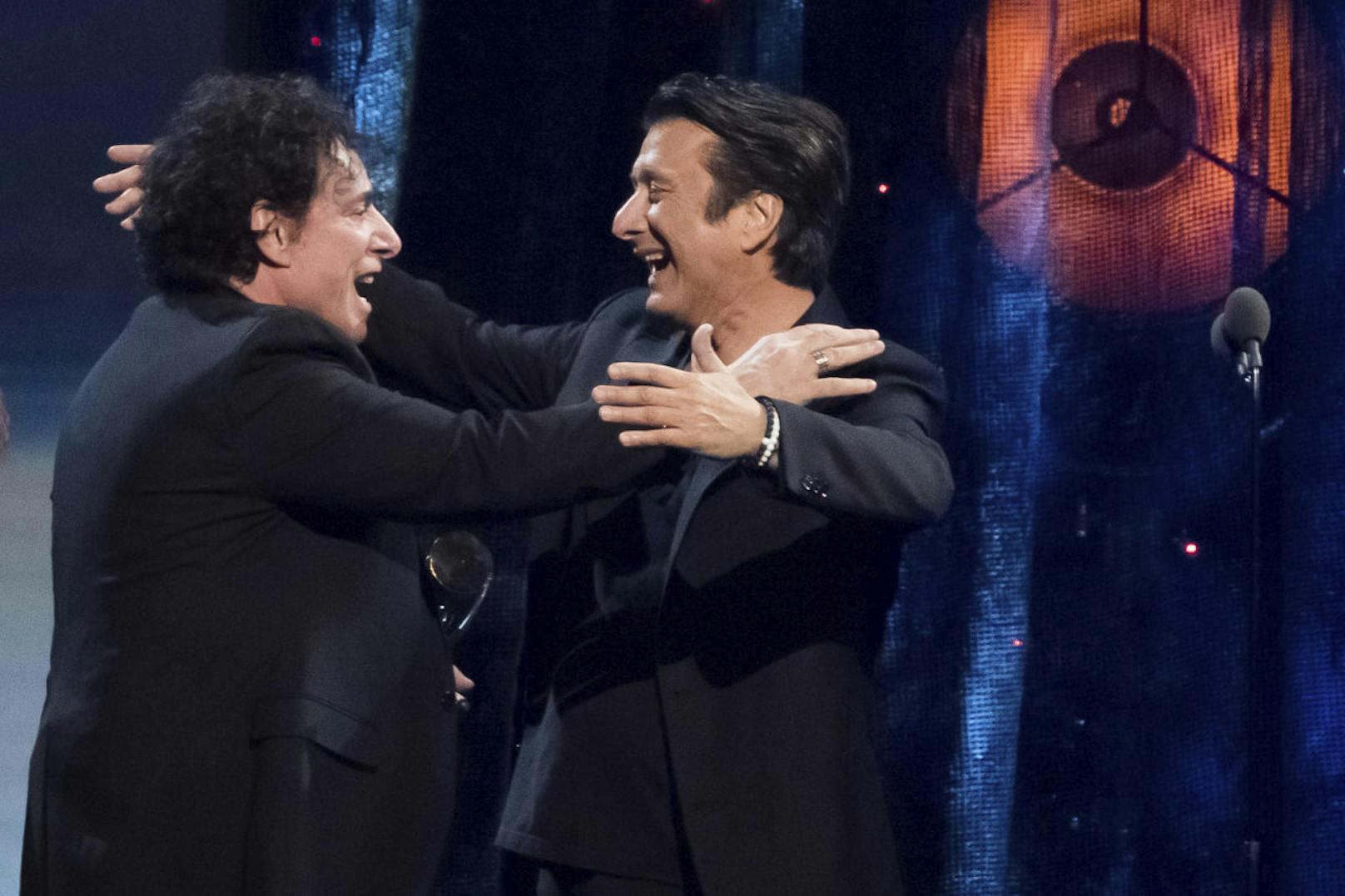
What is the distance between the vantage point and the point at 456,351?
2504 mm

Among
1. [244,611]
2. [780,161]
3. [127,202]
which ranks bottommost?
[244,611]

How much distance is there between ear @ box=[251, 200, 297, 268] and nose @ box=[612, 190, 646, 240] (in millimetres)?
587

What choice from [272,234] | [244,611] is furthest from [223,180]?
[244,611]

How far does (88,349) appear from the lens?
2.85 m

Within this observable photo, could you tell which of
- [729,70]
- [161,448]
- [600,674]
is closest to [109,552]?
[161,448]

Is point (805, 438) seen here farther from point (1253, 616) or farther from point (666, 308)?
point (1253, 616)

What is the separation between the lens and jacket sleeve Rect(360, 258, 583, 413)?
2.47 metres

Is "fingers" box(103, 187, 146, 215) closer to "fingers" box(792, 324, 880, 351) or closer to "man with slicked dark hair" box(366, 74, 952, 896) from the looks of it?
"man with slicked dark hair" box(366, 74, 952, 896)

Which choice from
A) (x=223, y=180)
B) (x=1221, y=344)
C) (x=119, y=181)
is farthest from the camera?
(x=1221, y=344)

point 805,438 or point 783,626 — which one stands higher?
point 805,438

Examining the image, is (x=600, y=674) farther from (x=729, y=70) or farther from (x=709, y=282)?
(x=729, y=70)

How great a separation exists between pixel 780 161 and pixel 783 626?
2.32 ft

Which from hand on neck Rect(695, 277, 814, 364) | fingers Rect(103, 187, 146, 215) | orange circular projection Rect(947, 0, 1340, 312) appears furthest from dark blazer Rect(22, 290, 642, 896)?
orange circular projection Rect(947, 0, 1340, 312)

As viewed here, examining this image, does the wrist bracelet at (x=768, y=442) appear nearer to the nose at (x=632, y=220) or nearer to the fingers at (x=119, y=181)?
the nose at (x=632, y=220)
